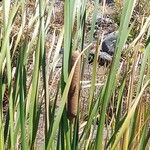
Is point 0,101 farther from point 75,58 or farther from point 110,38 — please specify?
point 110,38

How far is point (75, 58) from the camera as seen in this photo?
0.73 m

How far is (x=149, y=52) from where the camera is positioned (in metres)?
0.88

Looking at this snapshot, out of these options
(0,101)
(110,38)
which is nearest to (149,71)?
(0,101)

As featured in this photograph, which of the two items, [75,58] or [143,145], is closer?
[75,58]

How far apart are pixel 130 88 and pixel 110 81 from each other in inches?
6.6

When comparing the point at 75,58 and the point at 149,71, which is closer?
the point at 75,58

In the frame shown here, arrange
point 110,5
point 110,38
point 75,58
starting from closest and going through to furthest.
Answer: point 75,58 → point 110,38 → point 110,5

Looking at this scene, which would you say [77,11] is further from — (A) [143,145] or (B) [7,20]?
(A) [143,145]

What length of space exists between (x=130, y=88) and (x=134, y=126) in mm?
87

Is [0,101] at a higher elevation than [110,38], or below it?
higher

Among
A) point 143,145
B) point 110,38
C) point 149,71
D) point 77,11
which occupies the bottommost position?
point 110,38

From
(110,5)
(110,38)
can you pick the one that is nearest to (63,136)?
(110,38)

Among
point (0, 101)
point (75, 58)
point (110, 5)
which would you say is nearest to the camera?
point (75, 58)

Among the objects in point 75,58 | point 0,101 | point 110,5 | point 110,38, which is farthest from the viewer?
point 110,5
